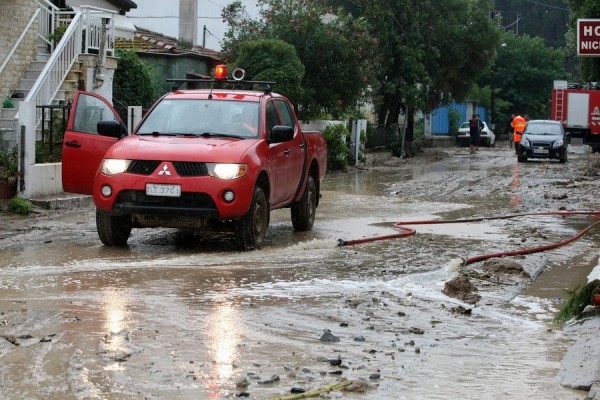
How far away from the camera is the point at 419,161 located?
1481 inches

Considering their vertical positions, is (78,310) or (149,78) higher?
(149,78)

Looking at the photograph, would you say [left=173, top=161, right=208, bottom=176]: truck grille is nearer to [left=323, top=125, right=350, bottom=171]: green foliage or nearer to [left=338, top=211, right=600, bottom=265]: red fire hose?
[left=338, top=211, right=600, bottom=265]: red fire hose

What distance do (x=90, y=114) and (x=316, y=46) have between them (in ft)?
53.7

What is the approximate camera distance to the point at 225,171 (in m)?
11.2

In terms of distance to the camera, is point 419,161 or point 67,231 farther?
point 419,161

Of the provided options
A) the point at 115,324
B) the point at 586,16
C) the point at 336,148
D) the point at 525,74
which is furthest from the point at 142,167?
the point at 525,74

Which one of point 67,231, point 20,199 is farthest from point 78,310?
point 20,199

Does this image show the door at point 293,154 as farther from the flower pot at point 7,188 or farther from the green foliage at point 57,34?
the green foliage at point 57,34

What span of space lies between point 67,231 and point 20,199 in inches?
98.8

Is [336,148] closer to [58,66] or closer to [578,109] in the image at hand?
[58,66]

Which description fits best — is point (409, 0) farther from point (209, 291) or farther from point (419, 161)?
point (209, 291)

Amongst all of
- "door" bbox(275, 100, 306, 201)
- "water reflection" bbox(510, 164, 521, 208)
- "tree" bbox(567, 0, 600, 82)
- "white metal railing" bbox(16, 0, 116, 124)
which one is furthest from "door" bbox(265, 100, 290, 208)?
"tree" bbox(567, 0, 600, 82)

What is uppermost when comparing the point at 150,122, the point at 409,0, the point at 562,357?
the point at 409,0

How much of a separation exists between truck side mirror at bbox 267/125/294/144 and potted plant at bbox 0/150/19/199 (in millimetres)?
5494
